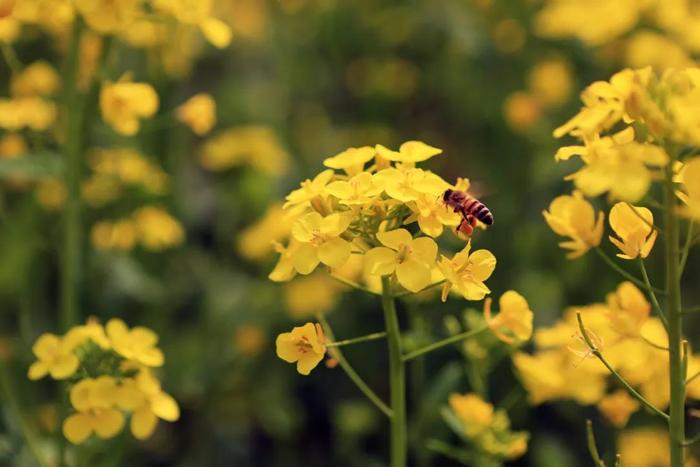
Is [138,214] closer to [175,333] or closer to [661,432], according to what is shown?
[175,333]

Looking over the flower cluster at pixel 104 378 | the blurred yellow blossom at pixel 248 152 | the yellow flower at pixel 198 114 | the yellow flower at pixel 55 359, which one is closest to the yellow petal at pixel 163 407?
the flower cluster at pixel 104 378

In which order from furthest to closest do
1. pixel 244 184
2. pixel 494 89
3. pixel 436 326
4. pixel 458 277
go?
pixel 494 89
pixel 244 184
pixel 436 326
pixel 458 277

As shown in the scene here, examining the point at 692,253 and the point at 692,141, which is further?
the point at 692,253

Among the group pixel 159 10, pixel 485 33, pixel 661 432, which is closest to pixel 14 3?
pixel 159 10

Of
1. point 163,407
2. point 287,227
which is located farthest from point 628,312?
point 287,227

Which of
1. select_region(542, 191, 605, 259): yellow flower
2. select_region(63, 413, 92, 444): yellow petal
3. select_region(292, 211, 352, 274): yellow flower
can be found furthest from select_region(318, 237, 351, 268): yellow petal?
select_region(63, 413, 92, 444): yellow petal

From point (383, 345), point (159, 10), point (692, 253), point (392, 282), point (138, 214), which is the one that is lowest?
point (383, 345)
